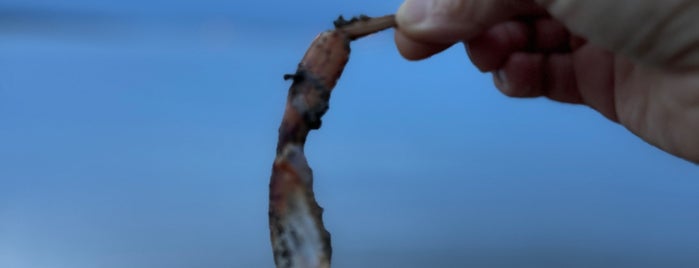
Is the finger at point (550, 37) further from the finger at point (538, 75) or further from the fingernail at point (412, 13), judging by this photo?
the fingernail at point (412, 13)

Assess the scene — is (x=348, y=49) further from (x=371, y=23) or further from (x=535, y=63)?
(x=535, y=63)

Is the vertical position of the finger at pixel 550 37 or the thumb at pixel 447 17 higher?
the finger at pixel 550 37

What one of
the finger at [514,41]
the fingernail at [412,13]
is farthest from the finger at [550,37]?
the fingernail at [412,13]

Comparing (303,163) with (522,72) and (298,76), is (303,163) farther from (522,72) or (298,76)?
(522,72)

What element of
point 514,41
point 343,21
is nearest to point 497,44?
point 514,41

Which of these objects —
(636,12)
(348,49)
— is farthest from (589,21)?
(348,49)

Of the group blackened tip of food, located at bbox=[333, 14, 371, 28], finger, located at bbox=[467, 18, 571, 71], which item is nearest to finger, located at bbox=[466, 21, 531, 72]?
finger, located at bbox=[467, 18, 571, 71]

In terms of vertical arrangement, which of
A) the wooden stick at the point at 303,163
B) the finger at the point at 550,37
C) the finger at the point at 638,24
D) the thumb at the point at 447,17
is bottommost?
the wooden stick at the point at 303,163
